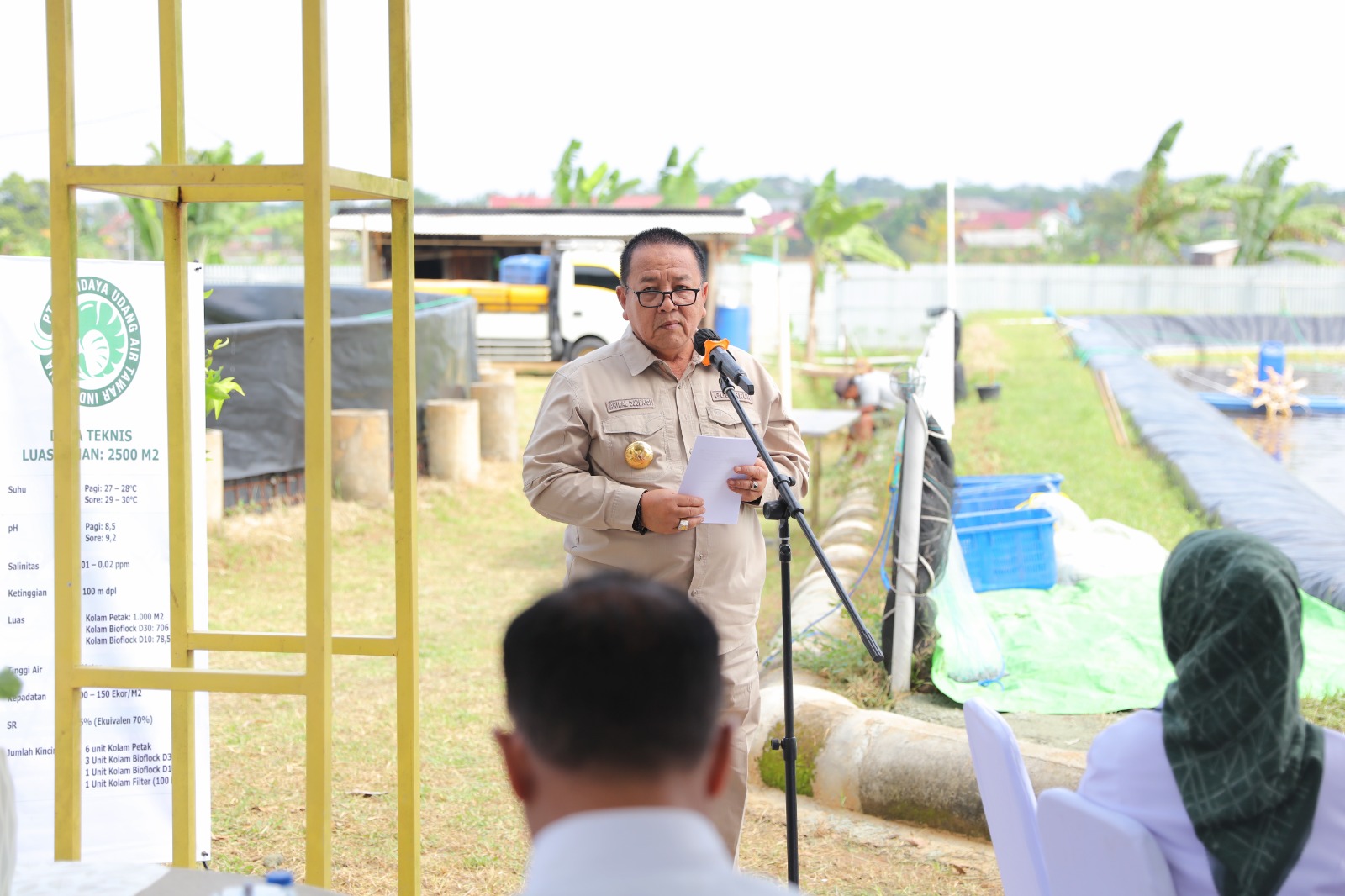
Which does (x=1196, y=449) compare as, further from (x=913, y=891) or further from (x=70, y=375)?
(x=70, y=375)

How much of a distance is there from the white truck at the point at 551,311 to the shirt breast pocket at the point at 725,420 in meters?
16.0

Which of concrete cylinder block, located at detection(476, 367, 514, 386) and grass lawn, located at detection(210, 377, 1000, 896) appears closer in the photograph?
grass lawn, located at detection(210, 377, 1000, 896)

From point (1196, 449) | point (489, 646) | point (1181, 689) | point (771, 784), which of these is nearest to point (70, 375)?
point (1181, 689)

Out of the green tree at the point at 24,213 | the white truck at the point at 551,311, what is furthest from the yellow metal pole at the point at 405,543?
the green tree at the point at 24,213

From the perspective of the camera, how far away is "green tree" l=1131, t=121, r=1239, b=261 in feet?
120

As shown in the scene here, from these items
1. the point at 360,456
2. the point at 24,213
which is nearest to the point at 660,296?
the point at 360,456

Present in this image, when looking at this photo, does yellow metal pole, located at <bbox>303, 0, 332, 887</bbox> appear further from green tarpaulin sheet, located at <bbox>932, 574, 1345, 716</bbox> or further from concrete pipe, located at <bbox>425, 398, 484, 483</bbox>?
concrete pipe, located at <bbox>425, 398, 484, 483</bbox>

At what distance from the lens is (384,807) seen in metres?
4.55

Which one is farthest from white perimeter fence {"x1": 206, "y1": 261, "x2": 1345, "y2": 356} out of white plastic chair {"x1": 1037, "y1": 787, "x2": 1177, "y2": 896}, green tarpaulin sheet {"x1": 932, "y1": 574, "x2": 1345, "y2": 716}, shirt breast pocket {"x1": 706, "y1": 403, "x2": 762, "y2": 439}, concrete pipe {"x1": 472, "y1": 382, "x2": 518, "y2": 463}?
white plastic chair {"x1": 1037, "y1": 787, "x2": 1177, "y2": 896}

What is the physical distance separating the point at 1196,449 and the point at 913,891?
8.64 meters

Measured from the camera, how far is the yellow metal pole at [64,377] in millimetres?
2275

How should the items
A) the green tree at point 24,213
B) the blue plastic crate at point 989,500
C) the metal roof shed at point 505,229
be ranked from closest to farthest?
the blue plastic crate at point 989,500 < the metal roof shed at point 505,229 < the green tree at point 24,213

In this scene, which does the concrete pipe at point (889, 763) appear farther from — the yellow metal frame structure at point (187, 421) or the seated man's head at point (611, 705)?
the seated man's head at point (611, 705)

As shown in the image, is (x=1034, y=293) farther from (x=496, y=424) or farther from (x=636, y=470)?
(x=636, y=470)
